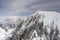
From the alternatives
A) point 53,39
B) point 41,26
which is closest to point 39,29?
point 41,26

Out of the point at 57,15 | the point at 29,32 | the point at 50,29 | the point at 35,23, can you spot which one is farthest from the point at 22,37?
the point at 57,15

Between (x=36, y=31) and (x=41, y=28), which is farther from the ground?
(x=41, y=28)

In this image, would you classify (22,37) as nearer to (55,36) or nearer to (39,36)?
(39,36)

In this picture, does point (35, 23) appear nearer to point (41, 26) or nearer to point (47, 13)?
point (41, 26)

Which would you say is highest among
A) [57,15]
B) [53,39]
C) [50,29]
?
[57,15]

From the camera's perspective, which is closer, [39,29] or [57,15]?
Result: [39,29]

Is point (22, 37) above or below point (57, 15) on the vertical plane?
below
